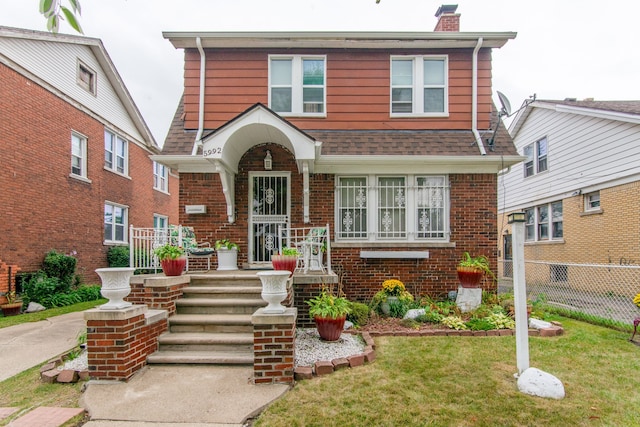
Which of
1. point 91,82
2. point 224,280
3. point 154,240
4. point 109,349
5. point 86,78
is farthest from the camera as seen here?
point 91,82

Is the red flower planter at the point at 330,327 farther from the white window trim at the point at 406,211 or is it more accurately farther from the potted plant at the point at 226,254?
the white window trim at the point at 406,211

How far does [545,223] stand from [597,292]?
5.47 metres

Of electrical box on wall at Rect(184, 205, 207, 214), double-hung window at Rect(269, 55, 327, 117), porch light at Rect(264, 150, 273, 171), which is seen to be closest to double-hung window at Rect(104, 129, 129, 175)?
electrical box on wall at Rect(184, 205, 207, 214)

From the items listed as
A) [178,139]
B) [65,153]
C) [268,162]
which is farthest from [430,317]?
[65,153]

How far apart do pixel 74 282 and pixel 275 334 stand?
9.95 meters

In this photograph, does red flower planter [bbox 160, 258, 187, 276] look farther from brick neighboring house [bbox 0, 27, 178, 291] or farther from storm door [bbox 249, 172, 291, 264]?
brick neighboring house [bbox 0, 27, 178, 291]

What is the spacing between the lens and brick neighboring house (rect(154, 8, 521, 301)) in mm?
7703

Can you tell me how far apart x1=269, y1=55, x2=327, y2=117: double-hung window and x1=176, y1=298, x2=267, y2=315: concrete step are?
4.71m

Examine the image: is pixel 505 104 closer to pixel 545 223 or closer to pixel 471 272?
pixel 471 272

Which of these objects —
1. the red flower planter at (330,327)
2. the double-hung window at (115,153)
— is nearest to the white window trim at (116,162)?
the double-hung window at (115,153)

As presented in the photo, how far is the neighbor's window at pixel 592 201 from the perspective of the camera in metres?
11.1

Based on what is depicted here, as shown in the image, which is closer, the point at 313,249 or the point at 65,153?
the point at 313,249

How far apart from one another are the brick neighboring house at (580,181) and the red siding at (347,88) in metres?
3.15

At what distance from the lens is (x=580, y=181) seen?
37.5 ft
